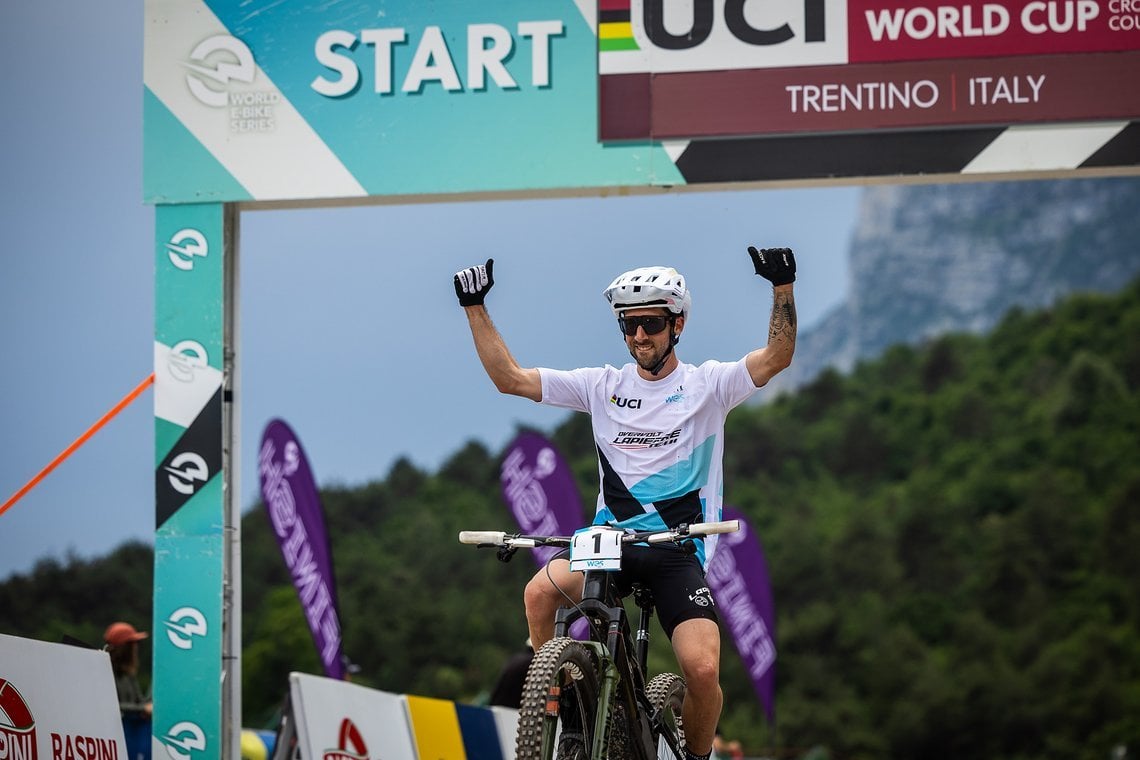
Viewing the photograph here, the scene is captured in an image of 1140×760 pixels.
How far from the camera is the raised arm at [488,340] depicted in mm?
6363

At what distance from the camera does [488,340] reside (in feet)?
21.1

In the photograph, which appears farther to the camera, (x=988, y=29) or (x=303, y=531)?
(x=303, y=531)

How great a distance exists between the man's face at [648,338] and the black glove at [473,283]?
1.82 ft

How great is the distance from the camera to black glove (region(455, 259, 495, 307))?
635 centimetres

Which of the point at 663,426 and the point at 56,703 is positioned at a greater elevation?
the point at 663,426

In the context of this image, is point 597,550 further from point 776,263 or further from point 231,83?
point 231,83

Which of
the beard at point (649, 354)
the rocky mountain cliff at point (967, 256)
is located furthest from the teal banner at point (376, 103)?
the rocky mountain cliff at point (967, 256)

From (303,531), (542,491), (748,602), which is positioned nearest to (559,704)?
(303,531)

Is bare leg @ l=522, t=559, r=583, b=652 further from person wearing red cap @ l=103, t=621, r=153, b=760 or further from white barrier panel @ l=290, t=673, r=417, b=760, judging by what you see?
person wearing red cap @ l=103, t=621, r=153, b=760

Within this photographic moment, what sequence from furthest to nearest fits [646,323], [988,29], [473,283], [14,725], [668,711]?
1. [988,29]
2. [668,711]
3. [14,725]
4. [473,283]
5. [646,323]

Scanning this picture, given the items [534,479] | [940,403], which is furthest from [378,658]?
[534,479]

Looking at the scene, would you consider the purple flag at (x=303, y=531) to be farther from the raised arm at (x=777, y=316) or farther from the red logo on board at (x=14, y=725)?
the raised arm at (x=777, y=316)

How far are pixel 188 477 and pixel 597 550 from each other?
335cm

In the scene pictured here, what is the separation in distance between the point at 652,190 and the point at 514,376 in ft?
7.14
